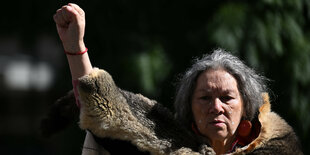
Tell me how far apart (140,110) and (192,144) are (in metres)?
0.25

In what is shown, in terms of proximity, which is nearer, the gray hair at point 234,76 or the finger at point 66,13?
the finger at point 66,13

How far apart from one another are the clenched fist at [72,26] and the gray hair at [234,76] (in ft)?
1.95

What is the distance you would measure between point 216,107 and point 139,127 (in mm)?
354

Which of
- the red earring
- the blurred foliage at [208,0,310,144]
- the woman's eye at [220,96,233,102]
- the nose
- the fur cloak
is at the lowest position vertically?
A: the fur cloak

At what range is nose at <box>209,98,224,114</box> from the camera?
87.7 inches

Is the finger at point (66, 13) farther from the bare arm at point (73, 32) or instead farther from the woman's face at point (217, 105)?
the woman's face at point (217, 105)

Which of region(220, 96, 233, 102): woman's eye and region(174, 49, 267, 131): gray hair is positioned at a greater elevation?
region(174, 49, 267, 131): gray hair

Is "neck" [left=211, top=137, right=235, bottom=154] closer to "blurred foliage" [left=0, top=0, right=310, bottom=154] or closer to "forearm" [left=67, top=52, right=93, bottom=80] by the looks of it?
"forearm" [left=67, top=52, right=93, bottom=80]

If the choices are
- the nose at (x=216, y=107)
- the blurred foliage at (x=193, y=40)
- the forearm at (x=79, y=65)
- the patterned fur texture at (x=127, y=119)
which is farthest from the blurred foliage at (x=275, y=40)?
the forearm at (x=79, y=65)

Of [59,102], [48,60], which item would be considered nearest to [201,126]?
[59,102]

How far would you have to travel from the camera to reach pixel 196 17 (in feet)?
14.4

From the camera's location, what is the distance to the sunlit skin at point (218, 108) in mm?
2244

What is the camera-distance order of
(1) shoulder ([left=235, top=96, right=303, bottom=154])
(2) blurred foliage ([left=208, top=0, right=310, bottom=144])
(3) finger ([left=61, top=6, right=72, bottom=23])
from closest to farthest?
(3) finger ([left=61, top=6, right=72, bottom=23])
(1) shoulder ([left=235, top=96, right=303, bottom=154])
(2) blurred foliage ([left=208, top=0, right=310, bottom=144])

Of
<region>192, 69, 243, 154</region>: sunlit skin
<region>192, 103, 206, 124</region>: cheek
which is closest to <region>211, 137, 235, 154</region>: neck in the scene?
<region>192, 69, 243, 154</region>: sunlit skin
